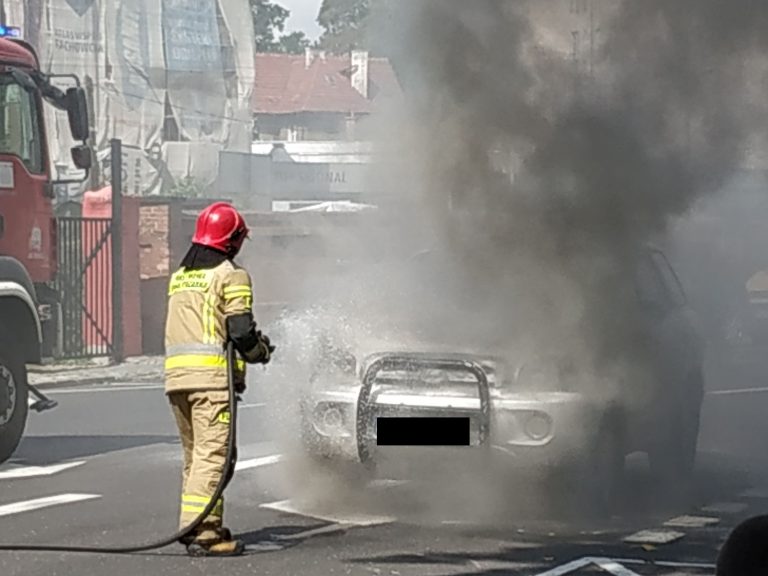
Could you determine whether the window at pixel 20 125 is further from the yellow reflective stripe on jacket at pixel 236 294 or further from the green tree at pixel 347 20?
the yellow reflective stripe on jacket at pixel 236 294

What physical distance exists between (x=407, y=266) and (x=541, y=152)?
1210 millimetres

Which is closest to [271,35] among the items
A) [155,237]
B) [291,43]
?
[291,43]

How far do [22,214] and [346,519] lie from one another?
419cm

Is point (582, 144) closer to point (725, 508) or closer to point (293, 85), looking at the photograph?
point (725, 508)

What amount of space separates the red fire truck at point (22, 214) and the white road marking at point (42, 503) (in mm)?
1541

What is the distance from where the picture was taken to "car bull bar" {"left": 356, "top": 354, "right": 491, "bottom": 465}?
865 centimetres

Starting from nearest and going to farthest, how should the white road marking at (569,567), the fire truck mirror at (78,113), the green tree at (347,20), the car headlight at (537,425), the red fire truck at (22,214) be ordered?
the white road marking at (569,567), the car headlight at (537,425), the red fire truck at (22,214), the green tree at (347,20), the fire truck mirror at (78,113)

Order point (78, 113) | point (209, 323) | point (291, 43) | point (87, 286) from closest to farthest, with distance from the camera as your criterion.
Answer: point (209, 323)
point (78, 113)
point (87, 286)
point (291, 43)

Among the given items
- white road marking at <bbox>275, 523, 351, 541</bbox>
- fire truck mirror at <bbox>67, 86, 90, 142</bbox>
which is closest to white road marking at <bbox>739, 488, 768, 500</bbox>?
white road marking at <bbox>275, 523, 351, 541</bbox>

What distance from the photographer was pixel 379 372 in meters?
8.74

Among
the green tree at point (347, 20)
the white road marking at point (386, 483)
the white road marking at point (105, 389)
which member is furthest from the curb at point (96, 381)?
the white road marking at point (386, 483)

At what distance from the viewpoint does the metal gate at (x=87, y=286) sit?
22.7 meters

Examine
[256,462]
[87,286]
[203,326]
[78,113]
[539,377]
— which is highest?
[78,113]

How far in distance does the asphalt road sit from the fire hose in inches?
3.5
